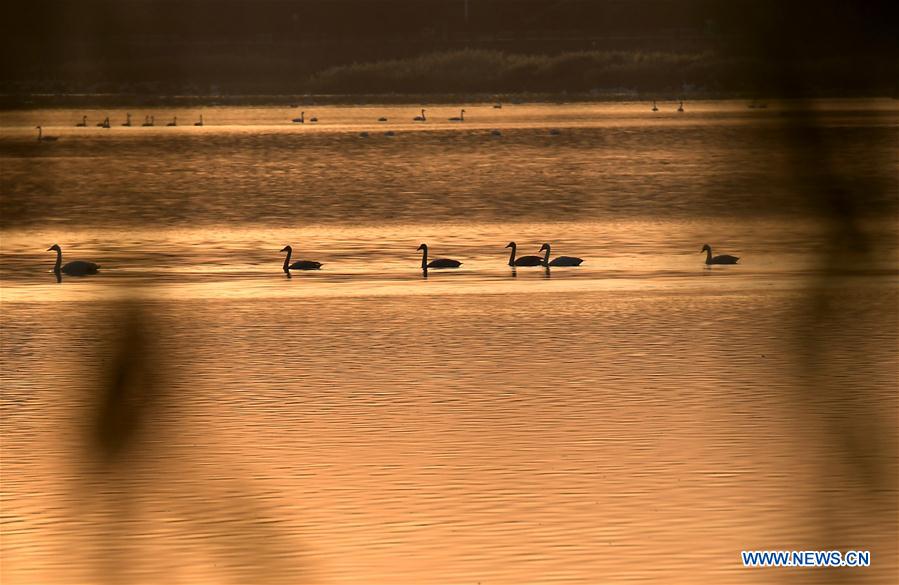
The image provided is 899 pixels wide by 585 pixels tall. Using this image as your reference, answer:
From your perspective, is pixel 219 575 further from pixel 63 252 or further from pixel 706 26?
pixel 63 252

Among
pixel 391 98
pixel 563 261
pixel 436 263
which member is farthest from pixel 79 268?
pixel 391 98

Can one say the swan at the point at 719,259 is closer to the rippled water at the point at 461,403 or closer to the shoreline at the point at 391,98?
the rippled water at the point at 461,403

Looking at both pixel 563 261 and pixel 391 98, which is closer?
pixel 563 261

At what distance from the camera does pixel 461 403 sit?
11.4 m

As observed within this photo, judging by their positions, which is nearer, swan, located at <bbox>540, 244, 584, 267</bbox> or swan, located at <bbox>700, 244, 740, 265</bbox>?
swan, located at <bbox>540, 244, 584, 267</bbox>

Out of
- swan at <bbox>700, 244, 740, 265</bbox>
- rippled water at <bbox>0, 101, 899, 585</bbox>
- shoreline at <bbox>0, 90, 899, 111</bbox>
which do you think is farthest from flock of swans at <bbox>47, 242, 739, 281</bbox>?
shoreline at <bbox>0, 90, 899, 111</bbox>

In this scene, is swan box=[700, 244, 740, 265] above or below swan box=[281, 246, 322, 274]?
below

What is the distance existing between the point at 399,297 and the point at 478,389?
24.7 feet

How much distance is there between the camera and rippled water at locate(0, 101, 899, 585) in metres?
6.68

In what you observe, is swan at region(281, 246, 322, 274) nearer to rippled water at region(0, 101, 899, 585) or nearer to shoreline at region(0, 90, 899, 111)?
rippled water at region(0, 101, 899, 585)

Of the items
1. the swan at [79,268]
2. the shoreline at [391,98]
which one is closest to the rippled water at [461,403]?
the swan at [79,268]

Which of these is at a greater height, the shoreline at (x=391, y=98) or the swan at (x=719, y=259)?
the shoreline at (x=391, y=98)

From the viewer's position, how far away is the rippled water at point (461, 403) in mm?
6680

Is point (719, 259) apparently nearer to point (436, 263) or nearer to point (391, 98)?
point (436, 263)
